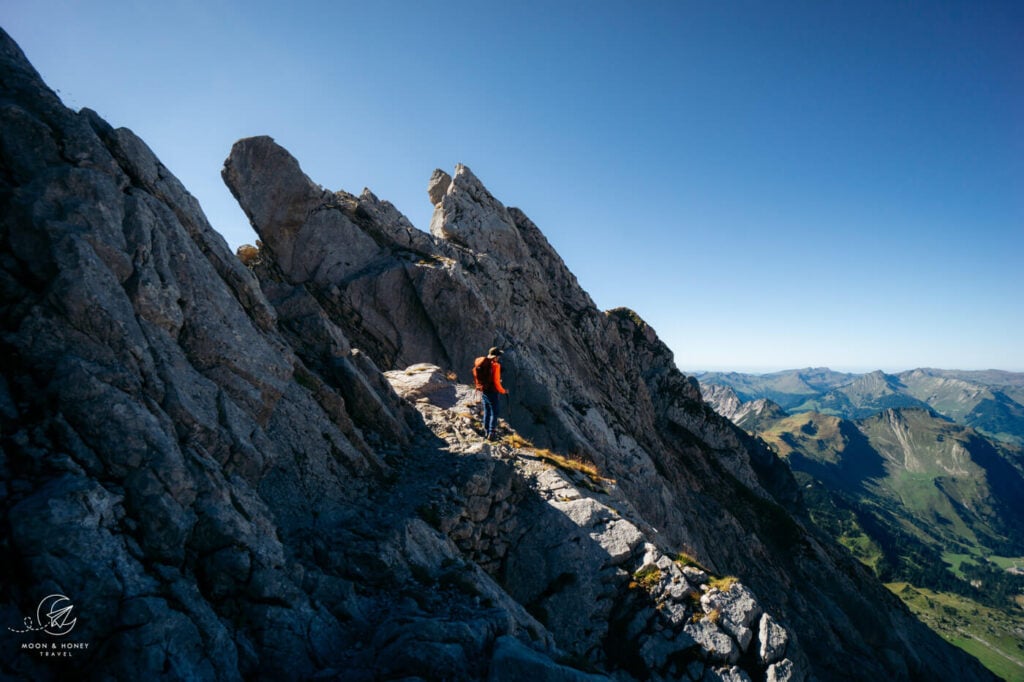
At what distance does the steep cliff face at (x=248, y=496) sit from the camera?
8.58 meters

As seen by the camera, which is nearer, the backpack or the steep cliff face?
the steep cliff face

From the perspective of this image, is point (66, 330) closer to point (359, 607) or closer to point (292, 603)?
point (292, 603)

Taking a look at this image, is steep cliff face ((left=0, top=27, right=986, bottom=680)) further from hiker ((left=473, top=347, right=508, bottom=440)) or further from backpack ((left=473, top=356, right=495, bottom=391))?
backpack ((left=473, top=356, right=495, bottom=391))

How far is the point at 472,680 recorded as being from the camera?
9188mm

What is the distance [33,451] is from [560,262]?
2401 inches

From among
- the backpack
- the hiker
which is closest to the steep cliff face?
the hiker

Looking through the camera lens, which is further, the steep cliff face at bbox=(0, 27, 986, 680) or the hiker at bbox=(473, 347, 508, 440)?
the hiker at bbox=(473, 347, 508, 440)

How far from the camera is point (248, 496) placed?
1252cm

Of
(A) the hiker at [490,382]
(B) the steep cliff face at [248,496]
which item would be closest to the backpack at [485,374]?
(A) the hiker at [490,382]

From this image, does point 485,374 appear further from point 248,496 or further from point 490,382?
point 248,496

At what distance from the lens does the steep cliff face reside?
28.1 feet

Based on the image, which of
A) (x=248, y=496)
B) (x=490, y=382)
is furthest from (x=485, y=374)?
(x=248, y=496)

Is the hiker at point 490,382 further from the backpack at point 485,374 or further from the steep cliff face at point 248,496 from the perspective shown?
the steep cliff face at point 248,496

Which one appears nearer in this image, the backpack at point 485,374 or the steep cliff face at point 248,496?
the steep cliff face at point 248,496
